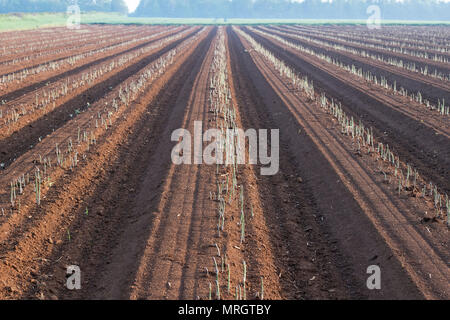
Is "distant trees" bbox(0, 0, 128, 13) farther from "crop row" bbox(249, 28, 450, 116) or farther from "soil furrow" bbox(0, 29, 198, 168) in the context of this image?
"soil furrow" bbox(0, 29, 198, 168)

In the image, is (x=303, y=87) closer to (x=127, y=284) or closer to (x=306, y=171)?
(x=306, y=171)

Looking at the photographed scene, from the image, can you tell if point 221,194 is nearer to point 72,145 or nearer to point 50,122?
point 72,145

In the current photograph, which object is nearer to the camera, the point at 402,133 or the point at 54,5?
the point at 402,133

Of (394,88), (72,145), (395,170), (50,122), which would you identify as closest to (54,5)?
(394,88)

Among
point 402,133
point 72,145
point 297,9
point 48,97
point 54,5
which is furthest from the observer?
point 54,5

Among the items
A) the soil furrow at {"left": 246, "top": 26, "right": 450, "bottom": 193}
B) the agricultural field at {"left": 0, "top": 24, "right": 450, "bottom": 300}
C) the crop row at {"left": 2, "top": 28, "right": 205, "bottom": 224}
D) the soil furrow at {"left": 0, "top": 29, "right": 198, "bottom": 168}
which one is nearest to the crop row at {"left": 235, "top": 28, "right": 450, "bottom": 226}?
the agricultural field at {"left": 0, "top": 24, "right": 450, "bottom": 300}

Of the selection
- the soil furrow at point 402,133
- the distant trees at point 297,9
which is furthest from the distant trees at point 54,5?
the soil furrow at point 402,133

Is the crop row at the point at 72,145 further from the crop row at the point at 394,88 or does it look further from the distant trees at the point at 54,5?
the distant trees at the point at 54,5
